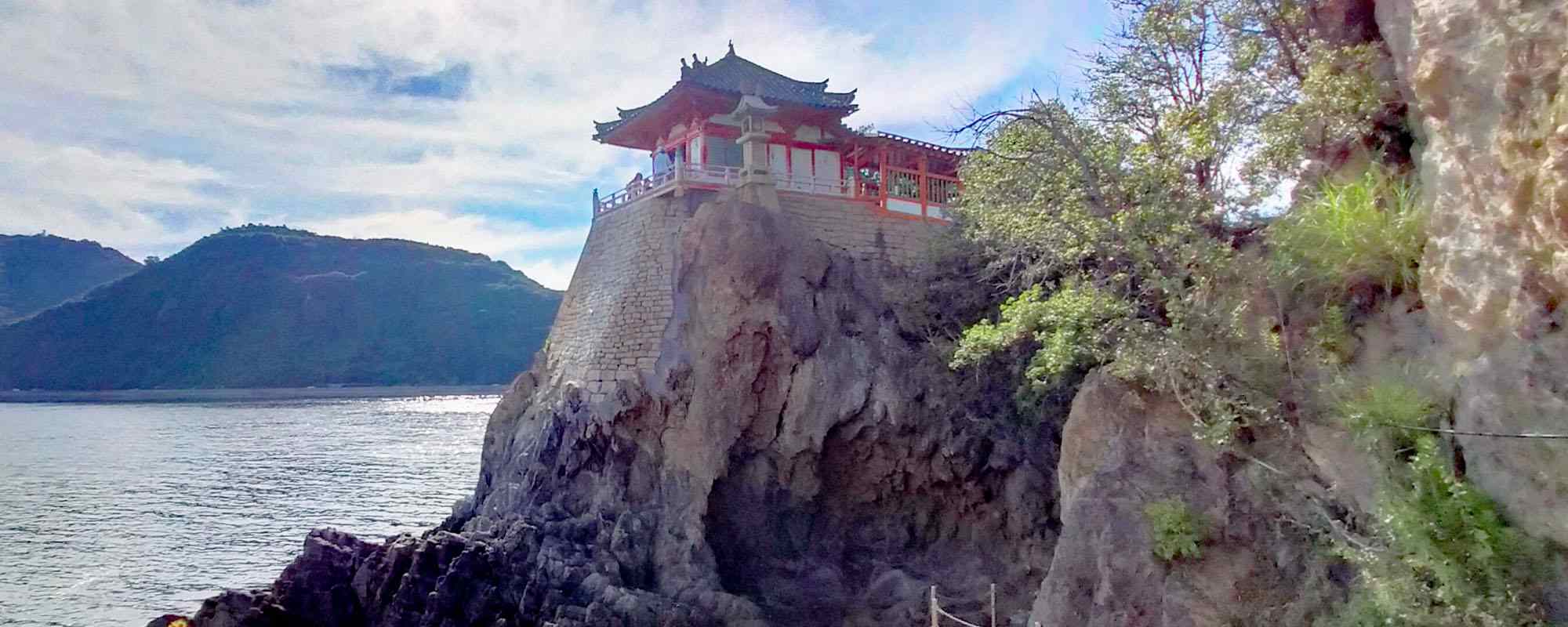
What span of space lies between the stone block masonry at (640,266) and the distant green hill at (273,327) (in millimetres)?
71519

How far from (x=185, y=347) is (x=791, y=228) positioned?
88102 mm

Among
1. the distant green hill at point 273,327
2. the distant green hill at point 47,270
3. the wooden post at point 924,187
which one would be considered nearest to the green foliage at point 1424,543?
the wooden post at point 924,187

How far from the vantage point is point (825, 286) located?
21.0m

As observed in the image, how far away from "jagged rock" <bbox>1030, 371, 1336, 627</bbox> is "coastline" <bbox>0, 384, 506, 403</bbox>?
270 ft

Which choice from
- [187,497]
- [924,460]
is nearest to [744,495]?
[924,460]

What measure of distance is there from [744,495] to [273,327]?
286 ft

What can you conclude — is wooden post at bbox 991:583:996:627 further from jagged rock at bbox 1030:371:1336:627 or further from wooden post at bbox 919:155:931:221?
wooden post at bbox 919:155:931:221

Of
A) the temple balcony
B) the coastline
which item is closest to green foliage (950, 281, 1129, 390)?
the temple balcony

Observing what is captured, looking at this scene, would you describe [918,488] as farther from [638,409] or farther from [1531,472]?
[1531,472]

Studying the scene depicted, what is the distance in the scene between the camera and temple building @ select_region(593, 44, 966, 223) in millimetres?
21688

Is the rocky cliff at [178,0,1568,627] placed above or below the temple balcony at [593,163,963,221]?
below

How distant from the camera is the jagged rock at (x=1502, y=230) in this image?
5.91 m

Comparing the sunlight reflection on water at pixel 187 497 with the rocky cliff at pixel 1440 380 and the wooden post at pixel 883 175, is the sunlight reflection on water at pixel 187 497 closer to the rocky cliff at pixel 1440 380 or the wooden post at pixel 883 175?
the wooden post at pixel 883 175

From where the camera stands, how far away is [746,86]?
22.5 metres
